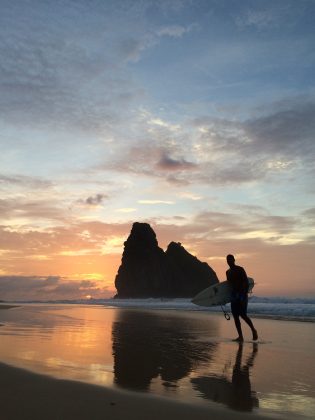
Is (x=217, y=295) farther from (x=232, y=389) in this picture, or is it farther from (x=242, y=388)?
(x=232, y=389)

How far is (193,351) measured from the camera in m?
8.76

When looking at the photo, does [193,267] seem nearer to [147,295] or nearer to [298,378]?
[147,295]

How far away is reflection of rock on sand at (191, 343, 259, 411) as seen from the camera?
454cm

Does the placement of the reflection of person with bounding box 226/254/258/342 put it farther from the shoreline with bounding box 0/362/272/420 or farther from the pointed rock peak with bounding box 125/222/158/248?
the pointed rock peak with bounding box 125/222/158/248

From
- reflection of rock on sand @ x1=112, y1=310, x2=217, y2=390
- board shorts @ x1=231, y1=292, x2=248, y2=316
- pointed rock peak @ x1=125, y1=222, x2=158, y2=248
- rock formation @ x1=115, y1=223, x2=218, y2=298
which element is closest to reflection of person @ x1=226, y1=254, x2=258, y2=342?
board shorts @ x1=231, y1=292, x2=248, y2=316

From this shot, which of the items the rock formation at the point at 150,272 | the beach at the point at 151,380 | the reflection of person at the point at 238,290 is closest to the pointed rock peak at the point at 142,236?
the rock formation at the point at 150,272

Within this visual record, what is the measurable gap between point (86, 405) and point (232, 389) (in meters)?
1.96

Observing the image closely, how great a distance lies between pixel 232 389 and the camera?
17.0 feet

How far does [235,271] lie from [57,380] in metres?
7.42

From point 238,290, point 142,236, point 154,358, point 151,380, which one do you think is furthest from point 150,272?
point 151,380

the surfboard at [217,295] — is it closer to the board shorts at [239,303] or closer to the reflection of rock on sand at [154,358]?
the board shorts at [239,303]

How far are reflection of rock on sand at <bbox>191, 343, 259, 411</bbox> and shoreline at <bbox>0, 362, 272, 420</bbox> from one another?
12.8 inches

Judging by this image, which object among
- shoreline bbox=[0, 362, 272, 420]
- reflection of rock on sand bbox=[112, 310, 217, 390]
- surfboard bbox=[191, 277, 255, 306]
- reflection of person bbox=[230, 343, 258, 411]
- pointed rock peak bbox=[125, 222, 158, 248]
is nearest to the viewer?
shoreline bbox=[0, 362, 272, 420]

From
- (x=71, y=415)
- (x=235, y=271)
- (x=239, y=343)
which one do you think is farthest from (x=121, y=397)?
(x=235, y=271)
